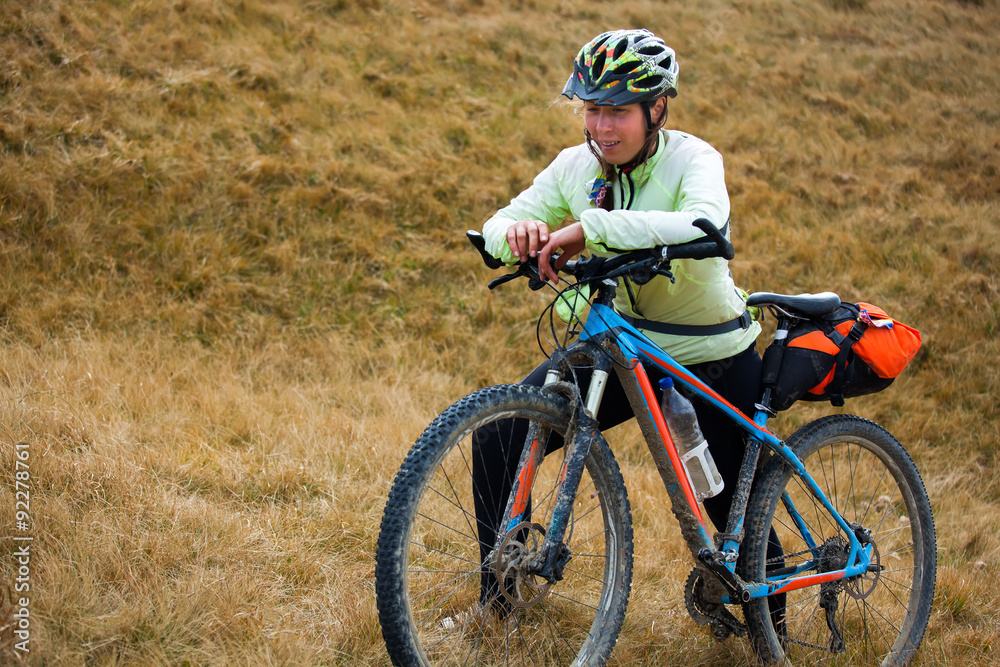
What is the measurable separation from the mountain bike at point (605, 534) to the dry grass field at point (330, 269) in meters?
→ 0.30

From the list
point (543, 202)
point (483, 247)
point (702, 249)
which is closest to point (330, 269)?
point (543, 202)

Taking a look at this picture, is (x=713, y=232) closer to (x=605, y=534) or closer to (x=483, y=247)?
(x=483, y=247)

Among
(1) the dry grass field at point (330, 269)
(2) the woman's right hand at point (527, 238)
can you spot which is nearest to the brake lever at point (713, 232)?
(2) the woman's right hand at point (527, 238)

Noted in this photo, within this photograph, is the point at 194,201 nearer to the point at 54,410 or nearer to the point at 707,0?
the point at 54,410

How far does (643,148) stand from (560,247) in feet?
1.74

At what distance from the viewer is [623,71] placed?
249cm

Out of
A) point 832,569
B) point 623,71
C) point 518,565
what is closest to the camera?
point 518,565

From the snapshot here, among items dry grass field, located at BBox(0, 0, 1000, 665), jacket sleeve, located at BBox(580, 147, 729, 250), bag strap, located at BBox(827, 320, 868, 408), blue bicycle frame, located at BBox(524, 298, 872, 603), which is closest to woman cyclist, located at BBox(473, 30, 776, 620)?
jacket sleeve, located at BBox(580, 147, 729, 250)

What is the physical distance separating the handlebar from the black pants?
1.50 ft

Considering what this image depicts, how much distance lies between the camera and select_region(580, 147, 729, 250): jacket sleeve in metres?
2.22

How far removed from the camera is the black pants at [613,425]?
8.73 feet

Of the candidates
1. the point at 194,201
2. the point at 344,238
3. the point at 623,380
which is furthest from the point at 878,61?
the point at 623,380

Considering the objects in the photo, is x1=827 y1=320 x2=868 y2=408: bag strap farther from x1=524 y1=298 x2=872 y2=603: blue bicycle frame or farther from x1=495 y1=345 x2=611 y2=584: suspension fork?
x1=495 y1=345 x2=611 y2=584: suspension fork

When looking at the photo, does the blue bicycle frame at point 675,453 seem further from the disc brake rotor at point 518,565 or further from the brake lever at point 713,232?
the brake lever at point 713,232
